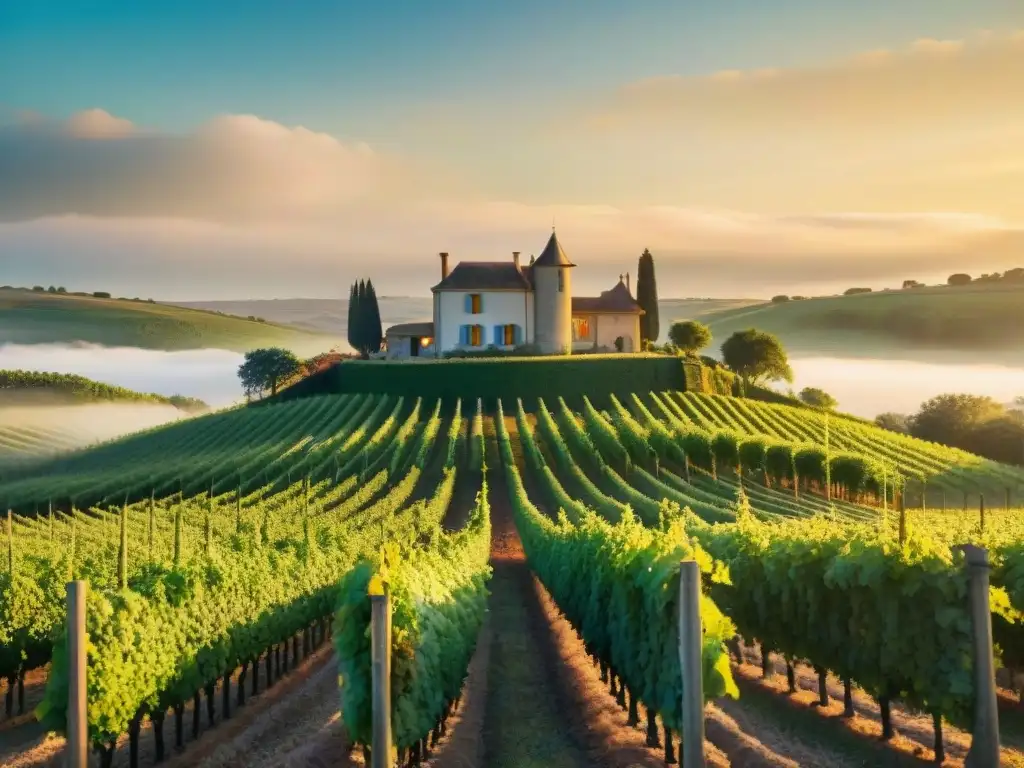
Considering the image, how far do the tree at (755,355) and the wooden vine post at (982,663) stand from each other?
88312mm

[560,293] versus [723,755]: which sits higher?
[560,293]

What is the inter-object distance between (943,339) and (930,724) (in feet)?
358

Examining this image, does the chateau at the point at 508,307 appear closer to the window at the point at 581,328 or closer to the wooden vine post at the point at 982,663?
the window at the point at 581,328

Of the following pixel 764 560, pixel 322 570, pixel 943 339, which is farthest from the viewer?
pixel 943 339

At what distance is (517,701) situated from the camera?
1938 cm

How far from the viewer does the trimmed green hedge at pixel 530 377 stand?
67688 millimetres

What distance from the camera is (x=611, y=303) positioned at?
266 ft

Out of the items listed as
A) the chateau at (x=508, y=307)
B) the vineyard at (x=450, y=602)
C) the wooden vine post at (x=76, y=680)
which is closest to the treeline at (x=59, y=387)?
the chateau at (x=508, y=307)

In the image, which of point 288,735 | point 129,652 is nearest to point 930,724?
point 288,735

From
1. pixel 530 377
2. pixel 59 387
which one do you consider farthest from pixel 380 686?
pixel 59 387

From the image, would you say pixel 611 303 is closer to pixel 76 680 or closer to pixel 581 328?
pixel 581 328

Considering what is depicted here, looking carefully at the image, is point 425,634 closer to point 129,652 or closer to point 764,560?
point 129,652

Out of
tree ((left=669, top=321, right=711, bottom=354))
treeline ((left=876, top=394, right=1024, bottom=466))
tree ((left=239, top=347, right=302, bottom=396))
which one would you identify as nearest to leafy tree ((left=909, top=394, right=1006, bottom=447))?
treeline ((left=876, top=394, right=1024, bottom=466))

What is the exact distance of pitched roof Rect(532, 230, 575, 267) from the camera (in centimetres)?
7375
